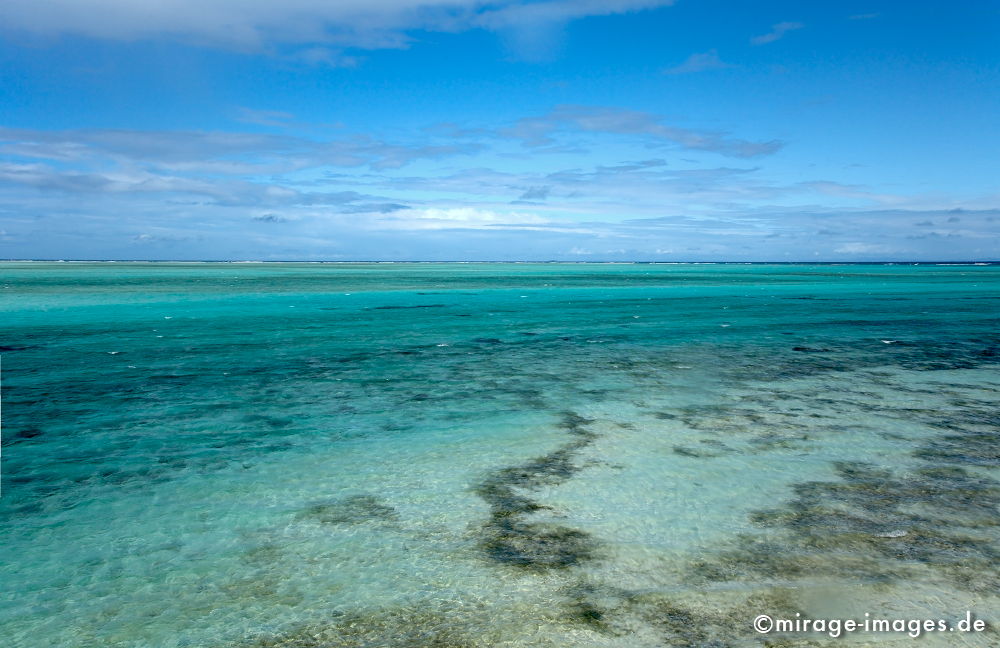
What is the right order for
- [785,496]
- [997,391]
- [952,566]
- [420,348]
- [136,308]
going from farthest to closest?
[136,308] → [420,348] → [997,391] → [785,496] → [952,566]

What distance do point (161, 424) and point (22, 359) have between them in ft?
34.7

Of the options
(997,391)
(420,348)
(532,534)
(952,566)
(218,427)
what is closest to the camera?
(952,566)

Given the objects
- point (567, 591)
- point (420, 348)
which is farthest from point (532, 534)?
point (420, 348)

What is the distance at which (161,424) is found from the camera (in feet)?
37.3

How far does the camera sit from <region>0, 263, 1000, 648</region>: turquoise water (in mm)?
5203

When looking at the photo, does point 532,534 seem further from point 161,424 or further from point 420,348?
point 420,348

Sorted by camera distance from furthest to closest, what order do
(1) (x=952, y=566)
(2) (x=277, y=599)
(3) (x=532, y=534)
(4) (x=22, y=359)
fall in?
(4) (x=22, y=359) < (3) (x=532, y=534) < (1) (x=952, y=566) < (2) (x=277, y=599)

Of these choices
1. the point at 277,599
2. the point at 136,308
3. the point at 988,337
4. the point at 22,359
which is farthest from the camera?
the point at 136,308

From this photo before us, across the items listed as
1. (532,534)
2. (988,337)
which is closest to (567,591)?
(532,534)

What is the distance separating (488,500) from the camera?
25.2 feet

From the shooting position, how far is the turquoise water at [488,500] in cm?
520

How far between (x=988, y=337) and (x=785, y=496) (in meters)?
22.7

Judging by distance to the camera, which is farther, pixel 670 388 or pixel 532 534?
pixel 670 388

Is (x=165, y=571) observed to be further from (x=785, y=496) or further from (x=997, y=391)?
(x=997, y=391)
